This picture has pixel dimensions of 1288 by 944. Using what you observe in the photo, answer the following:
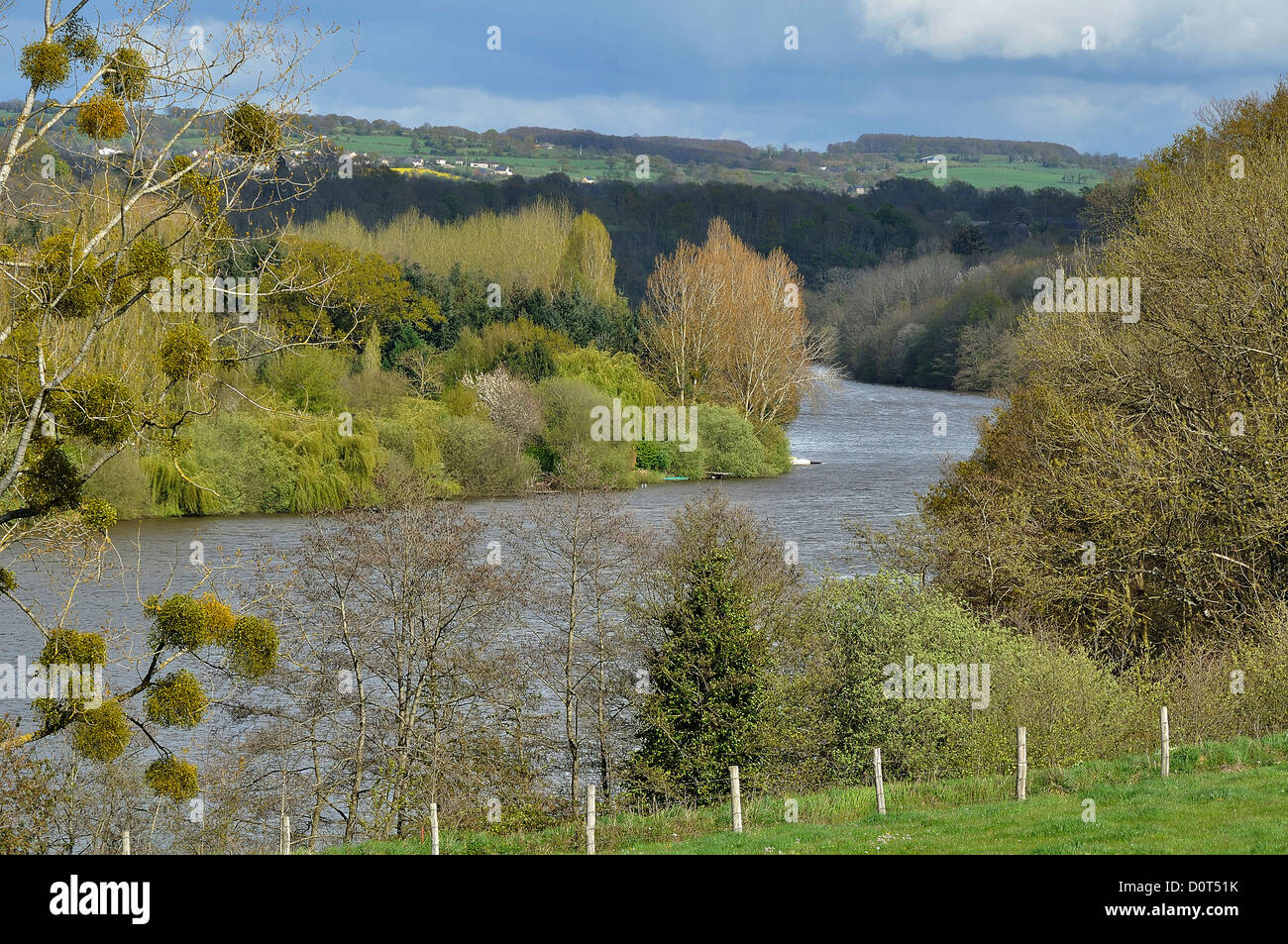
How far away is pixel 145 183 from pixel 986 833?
9985 millimetres

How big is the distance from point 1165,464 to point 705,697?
10371 mm

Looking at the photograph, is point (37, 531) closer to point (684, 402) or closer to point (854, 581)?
point (854, 581)

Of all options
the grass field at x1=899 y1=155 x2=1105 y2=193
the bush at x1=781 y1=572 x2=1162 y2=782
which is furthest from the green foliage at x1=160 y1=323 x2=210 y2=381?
the grass field at x1=899 y1=155 x2=1105 y2=193

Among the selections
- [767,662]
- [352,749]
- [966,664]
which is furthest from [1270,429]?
[352,749]

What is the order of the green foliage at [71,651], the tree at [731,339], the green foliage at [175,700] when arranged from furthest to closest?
the tree at [731,339] → the green foliage at [175,700] → the green foliage at [71,651]

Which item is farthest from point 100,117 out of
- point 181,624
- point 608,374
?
point 608,374

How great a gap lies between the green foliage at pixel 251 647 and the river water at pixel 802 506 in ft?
19.2

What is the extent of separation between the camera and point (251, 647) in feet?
35.4

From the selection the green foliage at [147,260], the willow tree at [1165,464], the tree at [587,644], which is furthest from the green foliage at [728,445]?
the green foliage at [147,260]

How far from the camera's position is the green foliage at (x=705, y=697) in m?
20.2

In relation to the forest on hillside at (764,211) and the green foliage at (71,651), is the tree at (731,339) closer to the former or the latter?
the forest on hillside at (764,211)

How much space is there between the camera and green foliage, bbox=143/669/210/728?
34.1 ft

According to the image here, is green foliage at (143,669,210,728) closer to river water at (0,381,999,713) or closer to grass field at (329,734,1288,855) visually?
grass field at (329,734,1288,855)

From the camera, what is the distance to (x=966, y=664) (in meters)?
21.3
